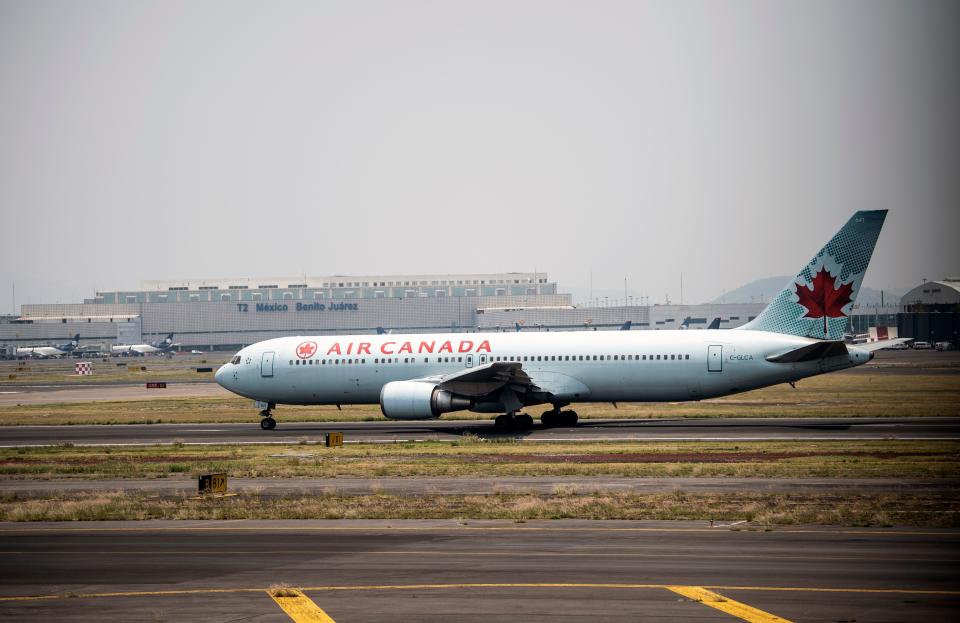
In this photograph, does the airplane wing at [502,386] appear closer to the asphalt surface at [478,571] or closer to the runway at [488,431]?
the runway at [488,431]

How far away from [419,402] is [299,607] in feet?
90.9

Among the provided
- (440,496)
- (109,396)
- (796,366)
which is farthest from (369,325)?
(440,496)

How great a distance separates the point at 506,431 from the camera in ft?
141

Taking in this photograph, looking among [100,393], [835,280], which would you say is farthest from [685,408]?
[100,393]

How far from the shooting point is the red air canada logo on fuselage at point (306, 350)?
48.1 meters

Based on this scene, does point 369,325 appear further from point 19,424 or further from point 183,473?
point 183,473

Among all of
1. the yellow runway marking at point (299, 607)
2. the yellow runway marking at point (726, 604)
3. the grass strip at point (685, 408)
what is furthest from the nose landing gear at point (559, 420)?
the yellow runway marking at point (299, 607)

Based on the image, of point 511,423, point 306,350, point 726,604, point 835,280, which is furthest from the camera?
point 306,350

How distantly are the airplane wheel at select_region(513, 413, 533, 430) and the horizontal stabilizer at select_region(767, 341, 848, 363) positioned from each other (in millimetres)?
10706

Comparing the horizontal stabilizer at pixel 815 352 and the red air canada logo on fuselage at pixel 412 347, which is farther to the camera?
the red air canada logo on fuselage at pixel 412 347

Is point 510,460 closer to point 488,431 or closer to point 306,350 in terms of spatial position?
point 488,431

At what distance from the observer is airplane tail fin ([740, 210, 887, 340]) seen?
1638 inches

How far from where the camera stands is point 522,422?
44.0 metres

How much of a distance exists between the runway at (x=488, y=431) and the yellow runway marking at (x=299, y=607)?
24.2 meters
